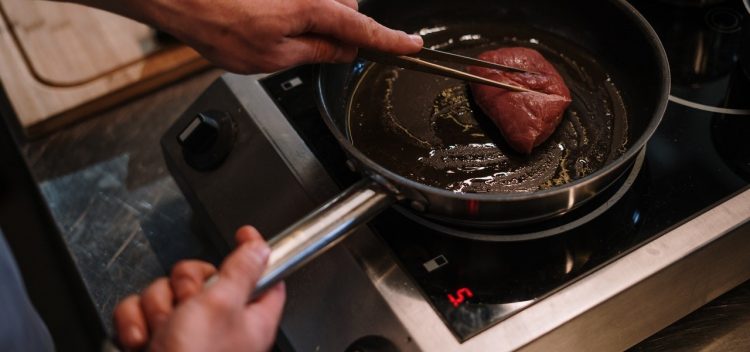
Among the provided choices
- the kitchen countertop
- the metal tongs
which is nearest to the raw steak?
the metal tongs

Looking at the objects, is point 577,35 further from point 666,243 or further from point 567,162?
point 666,243

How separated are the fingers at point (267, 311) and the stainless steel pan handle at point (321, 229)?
0.5 inches

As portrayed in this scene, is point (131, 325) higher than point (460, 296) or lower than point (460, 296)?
higher

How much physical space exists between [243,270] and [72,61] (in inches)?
32.6

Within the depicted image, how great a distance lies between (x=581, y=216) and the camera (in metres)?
0.85

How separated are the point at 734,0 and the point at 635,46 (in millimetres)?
242

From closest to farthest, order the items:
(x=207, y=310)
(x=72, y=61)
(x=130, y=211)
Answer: (x=207, y=310) < (x=130, y=211) < (x=72, y=61)

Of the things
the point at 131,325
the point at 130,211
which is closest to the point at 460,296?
the point at 131,325

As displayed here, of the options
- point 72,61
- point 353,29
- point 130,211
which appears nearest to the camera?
point 353,29

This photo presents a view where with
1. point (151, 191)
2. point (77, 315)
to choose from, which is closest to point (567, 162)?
point (151, 191)

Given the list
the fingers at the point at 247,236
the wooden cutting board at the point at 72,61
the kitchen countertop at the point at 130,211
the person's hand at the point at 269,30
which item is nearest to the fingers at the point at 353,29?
the person's hand at the point at 269,30

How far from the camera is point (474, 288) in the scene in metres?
0.80

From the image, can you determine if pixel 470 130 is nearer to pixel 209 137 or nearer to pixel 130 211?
pixel 209 137

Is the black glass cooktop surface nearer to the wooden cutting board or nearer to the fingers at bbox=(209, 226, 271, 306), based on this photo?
the fingers at bbox=(209, 226, 271, 306)
